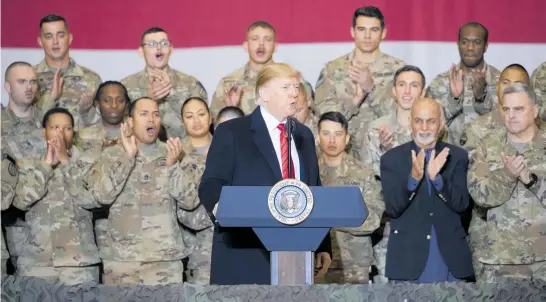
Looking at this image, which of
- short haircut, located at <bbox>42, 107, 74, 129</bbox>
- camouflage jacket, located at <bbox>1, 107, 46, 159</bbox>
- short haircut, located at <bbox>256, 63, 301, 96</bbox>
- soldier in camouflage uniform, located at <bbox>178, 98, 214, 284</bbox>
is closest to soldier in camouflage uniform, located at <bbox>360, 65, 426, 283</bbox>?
soldier in camouflage uniform, located at <bbox>178, 98, 214, 284</bbox>

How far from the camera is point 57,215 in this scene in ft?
20.1

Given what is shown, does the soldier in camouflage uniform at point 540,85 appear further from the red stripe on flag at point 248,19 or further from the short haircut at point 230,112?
the short haircut at point 230,112

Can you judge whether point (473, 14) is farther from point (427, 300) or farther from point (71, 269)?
point (427, 300)

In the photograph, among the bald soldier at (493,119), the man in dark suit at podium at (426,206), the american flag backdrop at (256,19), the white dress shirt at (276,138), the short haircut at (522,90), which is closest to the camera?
the white dress shirt at (276,138)

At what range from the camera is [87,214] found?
6.16m

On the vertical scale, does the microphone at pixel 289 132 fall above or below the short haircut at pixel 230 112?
below

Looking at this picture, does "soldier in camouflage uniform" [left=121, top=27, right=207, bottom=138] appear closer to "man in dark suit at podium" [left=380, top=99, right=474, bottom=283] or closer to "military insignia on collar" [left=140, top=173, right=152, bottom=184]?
"military insignia on collar" [left=140, top=173, right=152, bottom=184]

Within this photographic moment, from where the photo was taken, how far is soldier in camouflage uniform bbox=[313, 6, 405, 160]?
20.2 ft

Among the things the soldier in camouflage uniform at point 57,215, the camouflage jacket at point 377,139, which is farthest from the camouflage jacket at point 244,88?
the soldier in camouflage uniform at point 57,215

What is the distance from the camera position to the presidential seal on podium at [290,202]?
118 inches

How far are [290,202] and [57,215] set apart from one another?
136 inches

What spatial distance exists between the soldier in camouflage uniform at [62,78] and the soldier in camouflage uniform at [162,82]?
268 mm

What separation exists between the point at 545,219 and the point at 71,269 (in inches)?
118

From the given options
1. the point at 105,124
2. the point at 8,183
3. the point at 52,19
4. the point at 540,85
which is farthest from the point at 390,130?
the point at 8,183
